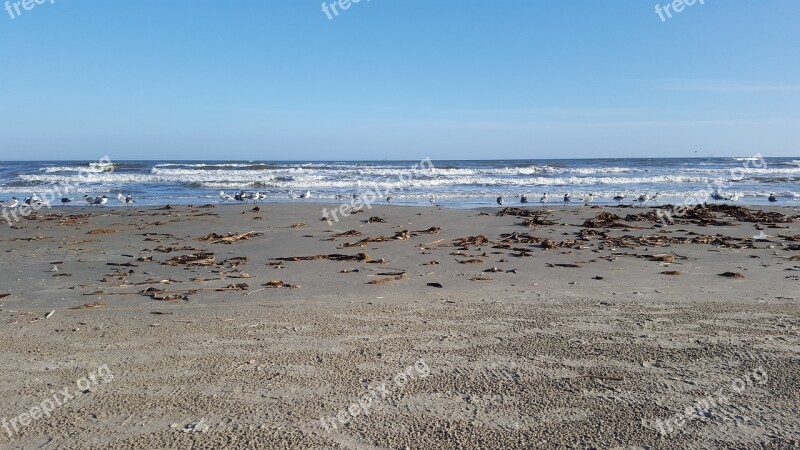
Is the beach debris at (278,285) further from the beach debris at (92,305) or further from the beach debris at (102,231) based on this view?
the beach debris at (102,231)

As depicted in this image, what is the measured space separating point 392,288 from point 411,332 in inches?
74.7

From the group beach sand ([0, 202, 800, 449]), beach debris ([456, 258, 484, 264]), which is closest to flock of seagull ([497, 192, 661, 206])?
beach sand ([0, 202, 800, 449])

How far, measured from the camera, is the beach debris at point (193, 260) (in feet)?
27.2

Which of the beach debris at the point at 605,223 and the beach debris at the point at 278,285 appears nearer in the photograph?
the beach debris at the point at 278,285

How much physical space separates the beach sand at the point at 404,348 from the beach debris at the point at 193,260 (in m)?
0.05

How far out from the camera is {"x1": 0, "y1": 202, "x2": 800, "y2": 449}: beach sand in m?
3.27

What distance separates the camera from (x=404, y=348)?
14.9 ft

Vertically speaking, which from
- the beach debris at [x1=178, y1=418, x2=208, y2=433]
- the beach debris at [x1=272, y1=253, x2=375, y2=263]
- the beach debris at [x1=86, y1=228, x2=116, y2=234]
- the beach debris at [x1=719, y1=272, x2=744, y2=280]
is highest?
the beach debris at [x1=178, y1=418, x2=208, y2=433]

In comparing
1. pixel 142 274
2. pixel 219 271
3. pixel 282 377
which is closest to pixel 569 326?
pixel 282 377

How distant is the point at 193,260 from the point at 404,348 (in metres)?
4.98

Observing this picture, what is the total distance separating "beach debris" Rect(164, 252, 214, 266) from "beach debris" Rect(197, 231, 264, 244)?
157 centimetres

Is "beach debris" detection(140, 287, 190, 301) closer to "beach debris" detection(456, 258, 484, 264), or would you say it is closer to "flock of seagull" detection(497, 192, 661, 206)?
"beach debris" detection(456, 258, 484, 264)

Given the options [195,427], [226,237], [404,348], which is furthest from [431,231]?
[195,427]

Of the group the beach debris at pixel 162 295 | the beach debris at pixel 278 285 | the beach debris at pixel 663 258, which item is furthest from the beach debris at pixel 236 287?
the beach debris at pixel 663 258
